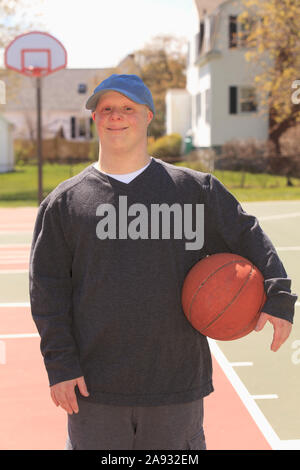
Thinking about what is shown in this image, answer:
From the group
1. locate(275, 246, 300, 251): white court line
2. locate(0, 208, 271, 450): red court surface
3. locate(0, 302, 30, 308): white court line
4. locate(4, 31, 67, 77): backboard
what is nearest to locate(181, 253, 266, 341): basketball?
locate(0, 208, 271, 450): red court surface

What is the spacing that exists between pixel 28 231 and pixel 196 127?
74.0 ft

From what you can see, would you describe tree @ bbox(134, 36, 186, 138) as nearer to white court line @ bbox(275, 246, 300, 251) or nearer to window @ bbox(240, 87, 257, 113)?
window @ bbox(240, 87, 257, 113)

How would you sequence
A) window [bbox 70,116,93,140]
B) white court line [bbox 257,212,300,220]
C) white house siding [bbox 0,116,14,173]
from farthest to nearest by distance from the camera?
window [bbox 70,116,93,140] < white house siding [bbox 0,116,14,173] < white court line [bbox 257,212,300,220]

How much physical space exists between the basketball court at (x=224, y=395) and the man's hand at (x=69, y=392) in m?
1.53

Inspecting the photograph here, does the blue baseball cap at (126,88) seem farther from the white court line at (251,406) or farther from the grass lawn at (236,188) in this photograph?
the grass lawn at (236,188)

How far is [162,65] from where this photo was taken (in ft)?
181

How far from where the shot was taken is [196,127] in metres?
37.0

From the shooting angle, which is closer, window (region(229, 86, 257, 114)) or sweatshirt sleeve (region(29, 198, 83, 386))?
sweatshirt sleeve (region(29, 198, 83, 386))

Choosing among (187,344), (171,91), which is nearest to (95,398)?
(187,344)

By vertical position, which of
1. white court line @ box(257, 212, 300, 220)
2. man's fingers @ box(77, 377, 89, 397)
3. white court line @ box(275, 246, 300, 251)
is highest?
man's fingers @ box(77, 377, 89, 397)

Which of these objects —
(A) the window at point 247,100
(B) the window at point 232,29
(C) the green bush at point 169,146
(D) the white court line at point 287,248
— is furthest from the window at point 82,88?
(D) the white court line at point 287,248

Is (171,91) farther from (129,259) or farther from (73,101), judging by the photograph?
(129,259)

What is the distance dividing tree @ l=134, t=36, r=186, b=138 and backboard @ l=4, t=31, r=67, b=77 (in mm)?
32573

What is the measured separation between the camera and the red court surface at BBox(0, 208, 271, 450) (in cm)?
430
